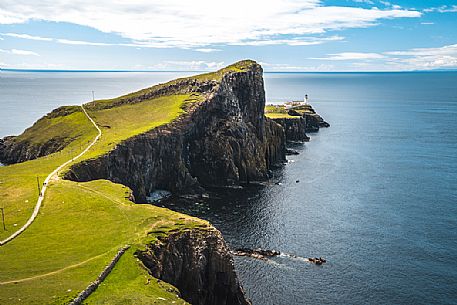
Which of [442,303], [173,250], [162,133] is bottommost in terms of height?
[442,303]

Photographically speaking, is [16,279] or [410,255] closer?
[16,279]

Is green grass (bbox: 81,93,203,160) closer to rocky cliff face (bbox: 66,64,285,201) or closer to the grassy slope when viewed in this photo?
rocky cliff face (bbox: 66,64,285,201)

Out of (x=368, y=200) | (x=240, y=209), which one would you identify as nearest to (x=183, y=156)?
(x=240, y=209)

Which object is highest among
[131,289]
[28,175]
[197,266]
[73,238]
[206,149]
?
[28,175]

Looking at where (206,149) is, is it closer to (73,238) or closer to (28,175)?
(28,175)

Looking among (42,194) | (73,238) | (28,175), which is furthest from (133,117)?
(73,238)

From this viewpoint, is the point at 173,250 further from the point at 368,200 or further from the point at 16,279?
the point at 368,200
